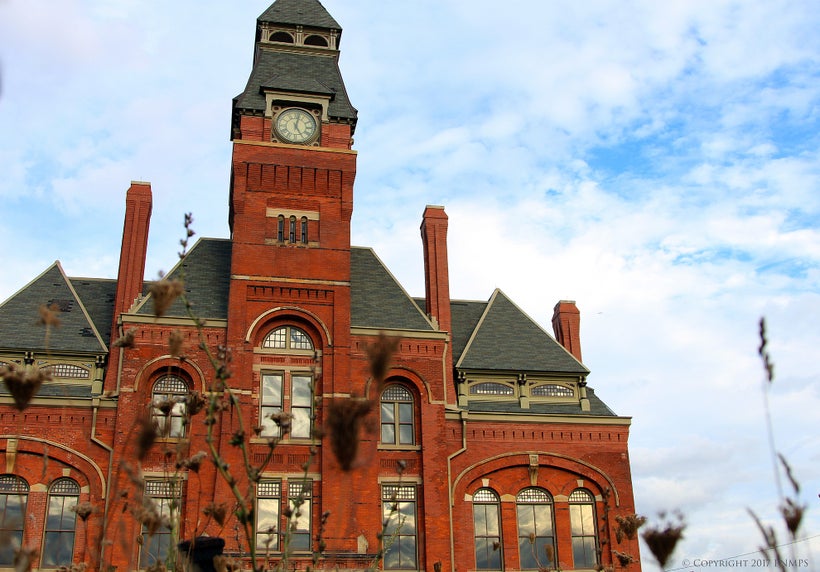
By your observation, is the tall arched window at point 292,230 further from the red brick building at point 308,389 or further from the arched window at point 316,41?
the arched window at point 316,41

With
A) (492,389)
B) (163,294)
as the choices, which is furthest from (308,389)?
(163,294)

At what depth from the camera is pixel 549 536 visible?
28625 mm

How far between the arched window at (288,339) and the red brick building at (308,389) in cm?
5

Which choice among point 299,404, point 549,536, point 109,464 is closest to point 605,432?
point 549,536

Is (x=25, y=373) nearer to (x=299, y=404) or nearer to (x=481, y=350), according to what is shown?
(x=299, y=404)

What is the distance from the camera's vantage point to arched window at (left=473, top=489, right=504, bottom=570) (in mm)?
28094

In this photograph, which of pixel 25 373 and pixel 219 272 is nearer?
pixel 25 373

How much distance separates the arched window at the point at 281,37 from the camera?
109 feet

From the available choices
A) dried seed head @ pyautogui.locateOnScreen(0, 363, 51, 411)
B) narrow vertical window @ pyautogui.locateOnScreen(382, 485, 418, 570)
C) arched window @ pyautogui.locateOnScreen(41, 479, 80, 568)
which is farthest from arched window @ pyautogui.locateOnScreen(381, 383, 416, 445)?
dried seed head @ pyautogui.locateOnScreen(0, 363, 51, 411)

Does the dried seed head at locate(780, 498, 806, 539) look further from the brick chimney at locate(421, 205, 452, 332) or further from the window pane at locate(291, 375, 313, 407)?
the brick chimney at locate(421, 205, 452, 332)

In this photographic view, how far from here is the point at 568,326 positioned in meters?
34.1

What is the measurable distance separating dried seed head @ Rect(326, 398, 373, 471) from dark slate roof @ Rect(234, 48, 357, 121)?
89.5 ft

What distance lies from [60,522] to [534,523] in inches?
556

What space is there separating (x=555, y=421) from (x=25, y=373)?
25.5m
